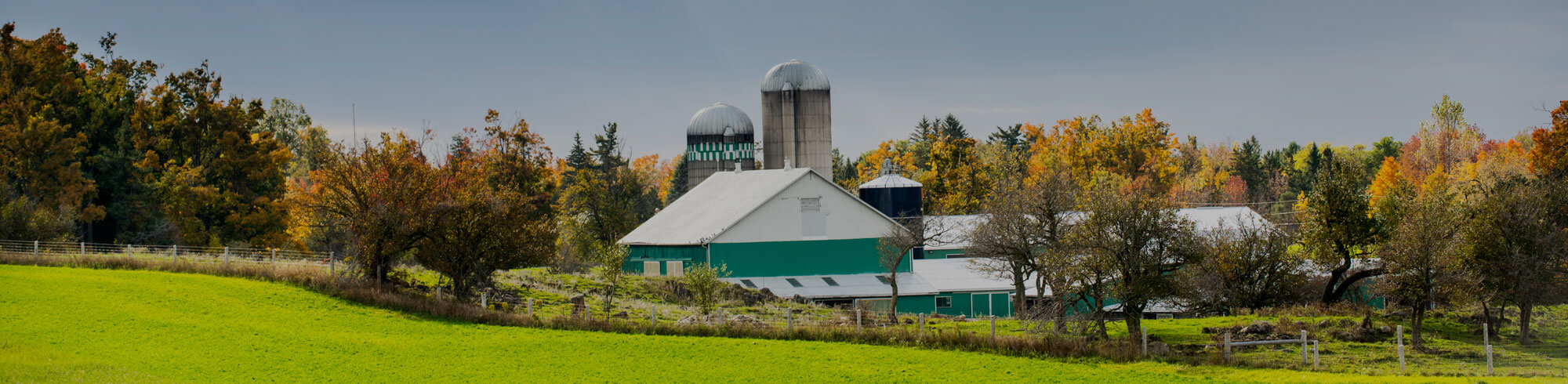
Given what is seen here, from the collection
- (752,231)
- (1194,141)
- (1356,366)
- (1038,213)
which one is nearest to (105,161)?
(752,231)

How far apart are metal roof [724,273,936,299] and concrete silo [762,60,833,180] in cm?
2225

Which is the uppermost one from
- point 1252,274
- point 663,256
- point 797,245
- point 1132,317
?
point 797,245

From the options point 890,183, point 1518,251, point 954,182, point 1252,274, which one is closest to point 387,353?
point 1252,274

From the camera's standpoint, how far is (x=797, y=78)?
7138cm

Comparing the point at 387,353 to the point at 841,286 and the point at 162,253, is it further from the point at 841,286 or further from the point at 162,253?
the point at 841,286

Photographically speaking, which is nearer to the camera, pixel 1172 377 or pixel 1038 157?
pixel 1172 377

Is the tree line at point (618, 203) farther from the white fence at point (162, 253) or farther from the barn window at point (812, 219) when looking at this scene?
the barn window at point (812, 219)

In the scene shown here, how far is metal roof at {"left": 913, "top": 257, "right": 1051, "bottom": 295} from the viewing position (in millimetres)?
47094

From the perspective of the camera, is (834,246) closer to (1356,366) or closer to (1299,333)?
(1299,333)

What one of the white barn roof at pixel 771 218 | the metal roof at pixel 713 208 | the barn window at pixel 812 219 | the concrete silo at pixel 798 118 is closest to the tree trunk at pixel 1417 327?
the white barn roof at pixel 771 218

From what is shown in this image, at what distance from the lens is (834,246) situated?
49656mm

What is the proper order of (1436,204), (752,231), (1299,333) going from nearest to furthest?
(1299,333) < (1436,204) < (752,231)

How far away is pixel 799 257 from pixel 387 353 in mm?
22803

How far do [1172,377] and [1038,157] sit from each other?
214ft
